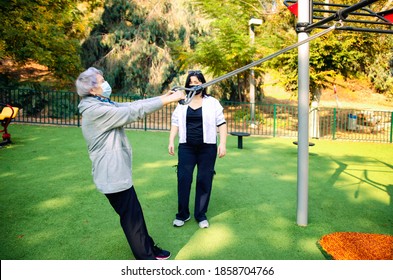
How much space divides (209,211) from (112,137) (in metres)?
2.30

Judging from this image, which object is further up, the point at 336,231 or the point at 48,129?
the point at 48,129

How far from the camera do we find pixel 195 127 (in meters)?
3.90

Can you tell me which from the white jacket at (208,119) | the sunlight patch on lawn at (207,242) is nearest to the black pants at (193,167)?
the white jacket at (208,119)

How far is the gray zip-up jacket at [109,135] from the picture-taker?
2662mm

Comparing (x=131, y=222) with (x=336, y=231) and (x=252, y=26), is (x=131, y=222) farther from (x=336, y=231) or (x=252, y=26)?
(x=252, y=26)

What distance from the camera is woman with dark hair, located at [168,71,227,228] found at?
154 inches

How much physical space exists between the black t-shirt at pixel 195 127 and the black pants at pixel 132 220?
45.3 inches

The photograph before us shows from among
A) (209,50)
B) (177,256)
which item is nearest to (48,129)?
(209,50)

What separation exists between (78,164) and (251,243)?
4.66 metres

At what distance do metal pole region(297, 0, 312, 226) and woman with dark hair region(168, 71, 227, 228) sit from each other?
2.91 feet

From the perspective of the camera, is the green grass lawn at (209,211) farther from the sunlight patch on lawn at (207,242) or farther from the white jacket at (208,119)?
the white jacket at (208,119)
